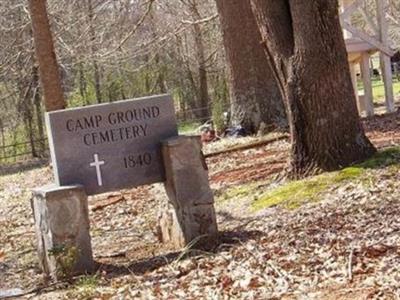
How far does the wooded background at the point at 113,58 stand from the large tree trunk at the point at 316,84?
861 centimetres

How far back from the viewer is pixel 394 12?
4350 cm

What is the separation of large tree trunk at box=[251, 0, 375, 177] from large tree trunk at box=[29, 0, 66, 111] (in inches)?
309

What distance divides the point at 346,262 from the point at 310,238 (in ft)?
2.57

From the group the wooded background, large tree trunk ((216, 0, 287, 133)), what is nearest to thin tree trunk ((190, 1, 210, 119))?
the wooded background

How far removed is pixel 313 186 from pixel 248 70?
7897 mm

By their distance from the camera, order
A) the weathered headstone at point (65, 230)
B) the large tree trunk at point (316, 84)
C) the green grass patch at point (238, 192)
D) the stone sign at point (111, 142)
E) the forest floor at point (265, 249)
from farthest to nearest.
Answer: the green grass patch at point (238, 192) → the large tree trunk at point (316, 84) → the stone sign at point (111, 142) → the weathered headstone at point (65, 230) → the forest floor at point (265, 249)

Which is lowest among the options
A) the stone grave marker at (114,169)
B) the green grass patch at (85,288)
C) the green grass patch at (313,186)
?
the green grass patch at (85,288)

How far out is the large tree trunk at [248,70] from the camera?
1509cm

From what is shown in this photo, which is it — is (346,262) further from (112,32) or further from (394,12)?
(394,12)

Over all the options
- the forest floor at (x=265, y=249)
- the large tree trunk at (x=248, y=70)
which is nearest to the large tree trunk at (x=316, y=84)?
the forest floor at (x=265, y=249)

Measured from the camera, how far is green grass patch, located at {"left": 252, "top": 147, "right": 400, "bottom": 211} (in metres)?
7.38

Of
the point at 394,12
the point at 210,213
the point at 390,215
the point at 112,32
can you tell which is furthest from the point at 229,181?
the point at 394,12

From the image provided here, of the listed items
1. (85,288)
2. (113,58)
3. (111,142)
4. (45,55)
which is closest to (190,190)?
(111,142)

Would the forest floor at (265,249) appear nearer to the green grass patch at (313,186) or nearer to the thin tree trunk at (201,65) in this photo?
the green grass patch at (313,186)
